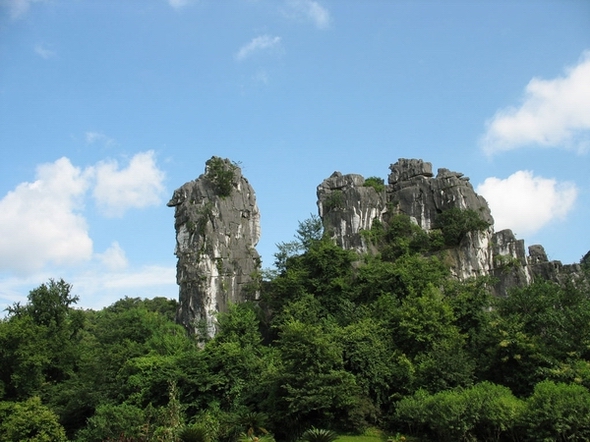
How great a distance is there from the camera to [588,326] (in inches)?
858

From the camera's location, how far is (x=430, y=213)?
47312mm

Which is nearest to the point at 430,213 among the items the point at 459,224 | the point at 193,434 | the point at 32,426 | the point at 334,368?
the point at 459,224

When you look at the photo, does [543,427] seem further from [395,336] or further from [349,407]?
[395,336]

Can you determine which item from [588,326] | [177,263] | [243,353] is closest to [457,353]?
[588,326]

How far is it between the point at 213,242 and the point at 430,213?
18.9 meters

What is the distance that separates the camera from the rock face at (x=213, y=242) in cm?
3947

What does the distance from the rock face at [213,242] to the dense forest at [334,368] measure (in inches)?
118

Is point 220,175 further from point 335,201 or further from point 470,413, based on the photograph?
point 470,413

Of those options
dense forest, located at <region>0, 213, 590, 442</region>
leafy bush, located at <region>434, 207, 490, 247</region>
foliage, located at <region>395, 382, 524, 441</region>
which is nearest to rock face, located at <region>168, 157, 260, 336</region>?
dense forest, located at <region>0, 213, 590, 442</region>

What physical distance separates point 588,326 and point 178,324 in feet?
86.5

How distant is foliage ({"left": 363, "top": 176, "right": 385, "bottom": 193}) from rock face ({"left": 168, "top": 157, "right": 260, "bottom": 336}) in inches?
442

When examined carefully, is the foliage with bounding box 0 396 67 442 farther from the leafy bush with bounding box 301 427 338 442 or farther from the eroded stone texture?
the eroded stone texture

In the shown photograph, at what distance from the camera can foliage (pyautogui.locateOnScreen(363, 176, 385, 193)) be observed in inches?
1964

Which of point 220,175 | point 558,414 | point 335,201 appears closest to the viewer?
point 558,414
